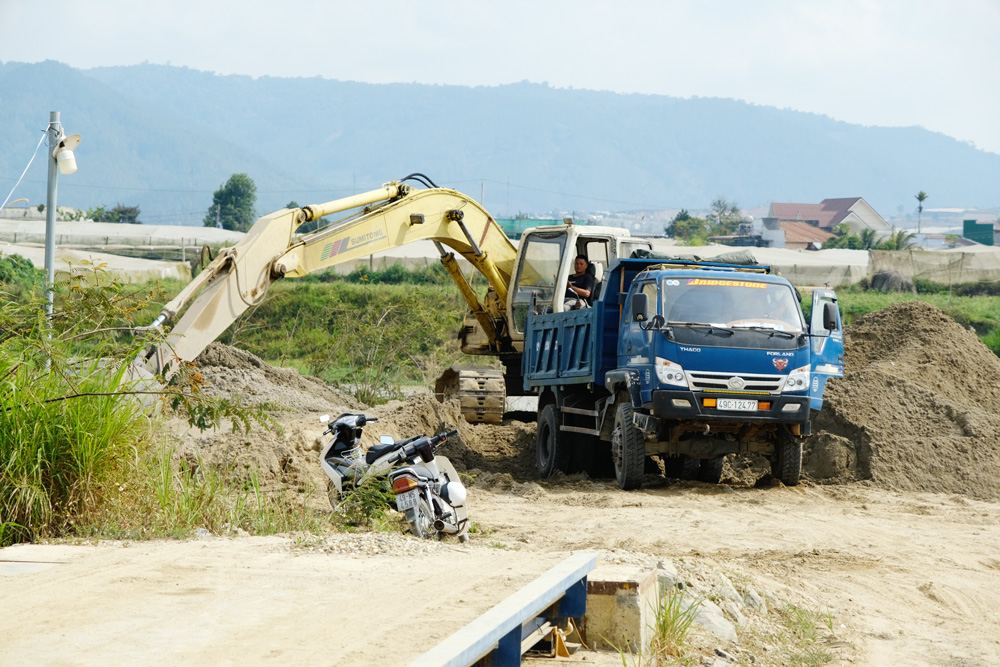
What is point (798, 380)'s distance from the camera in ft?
43.7

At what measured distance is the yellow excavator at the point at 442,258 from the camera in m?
12.5

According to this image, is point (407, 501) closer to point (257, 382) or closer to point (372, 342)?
point (257, 382)

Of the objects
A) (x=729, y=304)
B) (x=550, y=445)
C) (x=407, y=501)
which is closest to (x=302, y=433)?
(x=550, y=445)

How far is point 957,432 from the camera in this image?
51.2ft

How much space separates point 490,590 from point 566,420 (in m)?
9.05

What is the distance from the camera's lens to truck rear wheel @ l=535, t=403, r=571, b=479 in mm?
15594

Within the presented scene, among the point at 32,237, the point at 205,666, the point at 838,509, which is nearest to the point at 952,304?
the point at 838,509

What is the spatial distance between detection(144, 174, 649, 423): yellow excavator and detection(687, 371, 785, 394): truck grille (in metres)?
3.28

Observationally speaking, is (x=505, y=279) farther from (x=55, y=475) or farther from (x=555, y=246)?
(x=55, y=475)

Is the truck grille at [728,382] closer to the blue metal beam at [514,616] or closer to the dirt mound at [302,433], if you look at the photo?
the dirt mound at [302,433]

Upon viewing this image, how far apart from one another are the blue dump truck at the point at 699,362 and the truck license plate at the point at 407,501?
→ 14.9 feet

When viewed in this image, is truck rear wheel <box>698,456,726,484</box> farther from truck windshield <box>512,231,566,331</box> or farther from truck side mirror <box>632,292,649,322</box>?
truck windshield <box>512,231,566,331</box>

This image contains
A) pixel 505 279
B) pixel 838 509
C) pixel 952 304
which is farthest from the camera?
pixel 952 304

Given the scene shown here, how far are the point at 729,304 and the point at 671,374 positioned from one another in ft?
3.72
